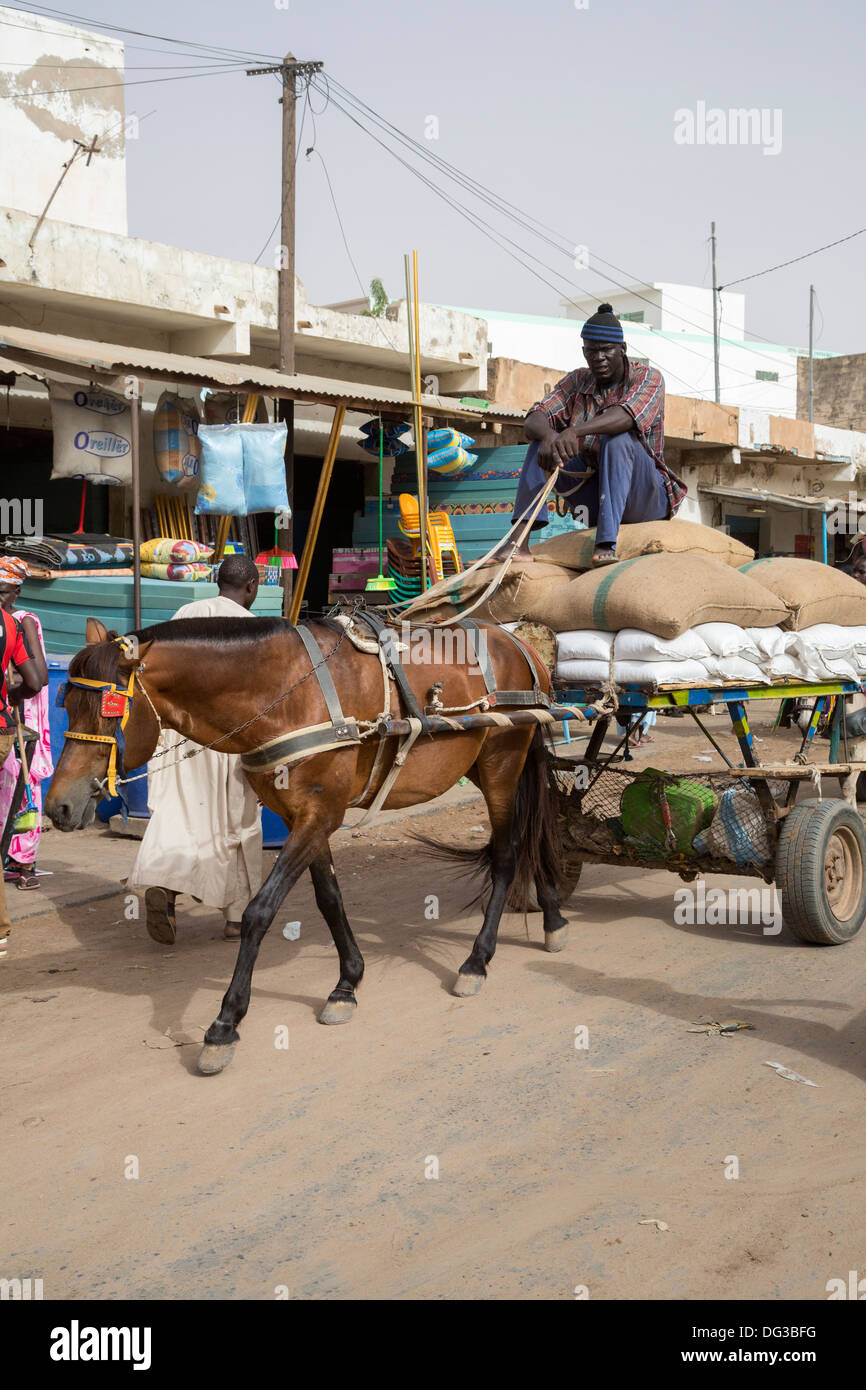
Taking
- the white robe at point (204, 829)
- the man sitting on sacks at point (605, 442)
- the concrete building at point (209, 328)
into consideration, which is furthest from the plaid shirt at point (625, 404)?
the concrete building at point (209, 328)

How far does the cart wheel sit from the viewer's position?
221 inches

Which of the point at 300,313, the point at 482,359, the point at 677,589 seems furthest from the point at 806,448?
the point at 677,589

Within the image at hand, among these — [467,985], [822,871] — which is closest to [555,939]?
[467,985]

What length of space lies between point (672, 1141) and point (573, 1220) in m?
0.61

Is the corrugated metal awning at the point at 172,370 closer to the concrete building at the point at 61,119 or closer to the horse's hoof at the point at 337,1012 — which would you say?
the horse's hoof at the point at 337,1012

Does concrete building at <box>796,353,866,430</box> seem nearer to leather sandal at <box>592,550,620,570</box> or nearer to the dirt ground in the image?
leather sandal at <box>592,550,620,570</box>

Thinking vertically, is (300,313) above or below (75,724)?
above

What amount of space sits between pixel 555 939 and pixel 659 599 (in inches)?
67.2

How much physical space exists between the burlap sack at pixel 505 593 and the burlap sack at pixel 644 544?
0.10 metres

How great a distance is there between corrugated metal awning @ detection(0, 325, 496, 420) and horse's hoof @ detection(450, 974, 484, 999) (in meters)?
5.21

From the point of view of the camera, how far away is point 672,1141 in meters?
3.73

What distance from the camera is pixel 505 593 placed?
625 cm

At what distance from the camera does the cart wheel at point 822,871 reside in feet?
18.4
